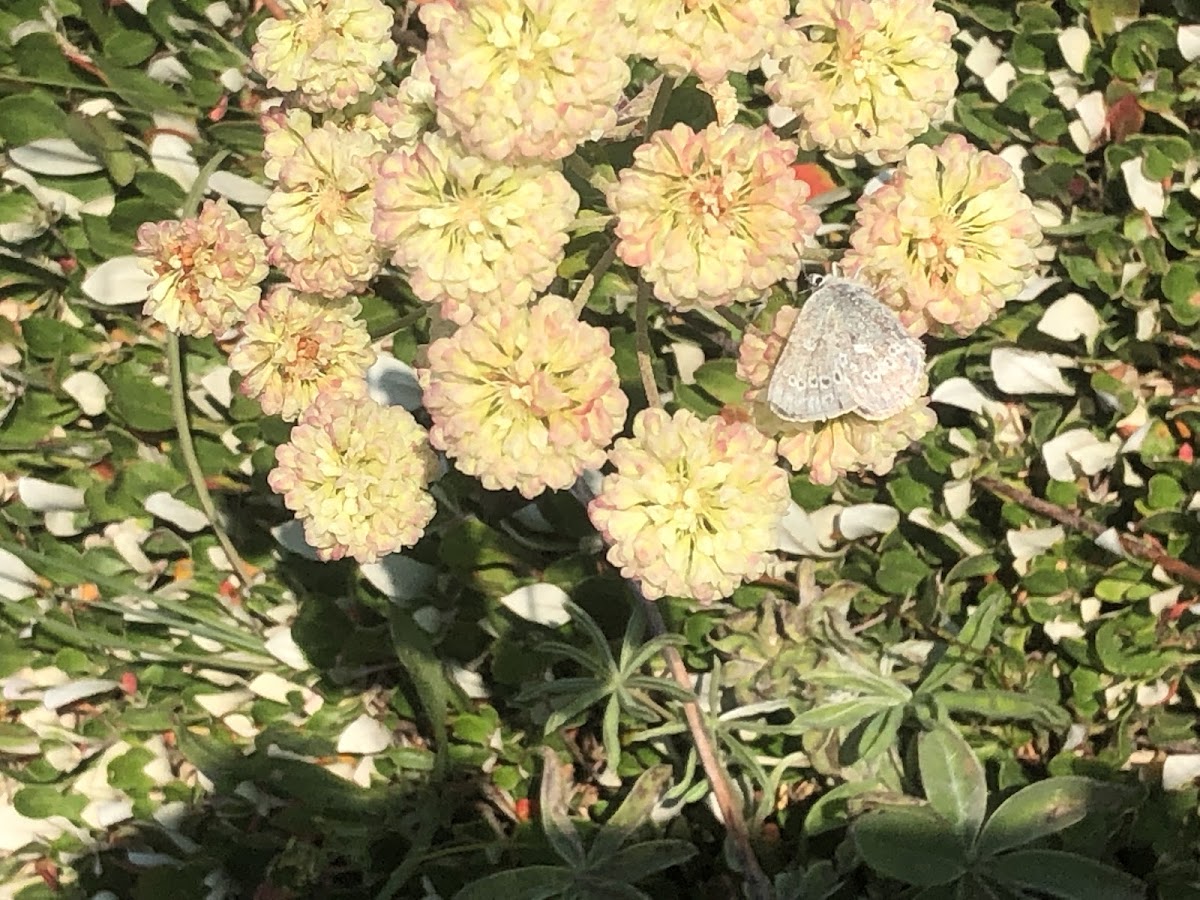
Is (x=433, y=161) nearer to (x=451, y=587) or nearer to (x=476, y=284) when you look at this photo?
(x=476, y=284)

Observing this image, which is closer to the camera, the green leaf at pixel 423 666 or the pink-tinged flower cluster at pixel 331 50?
the pink-tinged flower cluster at pixel 331 50

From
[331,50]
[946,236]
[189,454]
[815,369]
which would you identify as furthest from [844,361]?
[189,454]

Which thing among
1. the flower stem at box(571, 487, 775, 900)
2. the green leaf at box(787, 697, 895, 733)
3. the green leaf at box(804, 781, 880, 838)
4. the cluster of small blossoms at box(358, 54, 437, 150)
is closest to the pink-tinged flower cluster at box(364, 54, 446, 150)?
the cluster of small blossoms at box(358, 54, 437, 150)

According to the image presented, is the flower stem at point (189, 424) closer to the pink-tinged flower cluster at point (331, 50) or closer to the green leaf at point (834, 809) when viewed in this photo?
the pink-tinged flower cluster at point (331, 50)

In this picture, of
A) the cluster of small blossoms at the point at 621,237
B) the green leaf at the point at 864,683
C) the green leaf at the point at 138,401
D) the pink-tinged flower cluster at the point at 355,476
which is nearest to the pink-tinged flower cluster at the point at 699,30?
the cluster of small blossoms at the point at 621,237

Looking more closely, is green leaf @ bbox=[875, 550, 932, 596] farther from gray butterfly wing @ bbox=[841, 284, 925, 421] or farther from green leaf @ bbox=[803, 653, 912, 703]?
gray butterfly wing @ bbox=[841, 284, 925, 421]

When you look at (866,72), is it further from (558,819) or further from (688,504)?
(558,819)
